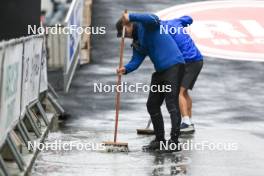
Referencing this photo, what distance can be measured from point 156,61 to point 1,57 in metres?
3.65

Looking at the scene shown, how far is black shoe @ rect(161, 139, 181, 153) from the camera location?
11.0 m

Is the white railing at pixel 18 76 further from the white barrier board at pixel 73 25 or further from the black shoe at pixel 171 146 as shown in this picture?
the white barrier board at pixel 73 25

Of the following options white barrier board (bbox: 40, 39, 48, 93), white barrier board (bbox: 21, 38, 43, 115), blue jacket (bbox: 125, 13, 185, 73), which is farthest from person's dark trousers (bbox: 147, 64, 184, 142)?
white barrier board (bbox: 40, 39, 48, 93)

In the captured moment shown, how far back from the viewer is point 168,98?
36.4 ft

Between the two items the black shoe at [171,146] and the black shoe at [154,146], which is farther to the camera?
the black shoe at [154,146]

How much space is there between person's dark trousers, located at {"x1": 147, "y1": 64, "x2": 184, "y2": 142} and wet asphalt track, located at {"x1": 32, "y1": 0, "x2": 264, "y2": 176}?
384 mm

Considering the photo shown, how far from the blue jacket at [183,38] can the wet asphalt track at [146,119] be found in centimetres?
122

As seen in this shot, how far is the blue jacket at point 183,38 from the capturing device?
12.0m

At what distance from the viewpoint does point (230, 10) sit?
943 inches

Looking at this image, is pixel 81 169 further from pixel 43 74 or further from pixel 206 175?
pixel 43 74

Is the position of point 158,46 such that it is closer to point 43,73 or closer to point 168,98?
point 168,98

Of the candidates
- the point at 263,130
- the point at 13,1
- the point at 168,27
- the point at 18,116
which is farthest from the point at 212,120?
the point at 18,116

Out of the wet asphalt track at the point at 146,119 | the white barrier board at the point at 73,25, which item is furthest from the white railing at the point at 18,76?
the white barrier board at the point at 73,25

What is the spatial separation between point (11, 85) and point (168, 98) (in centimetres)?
283
